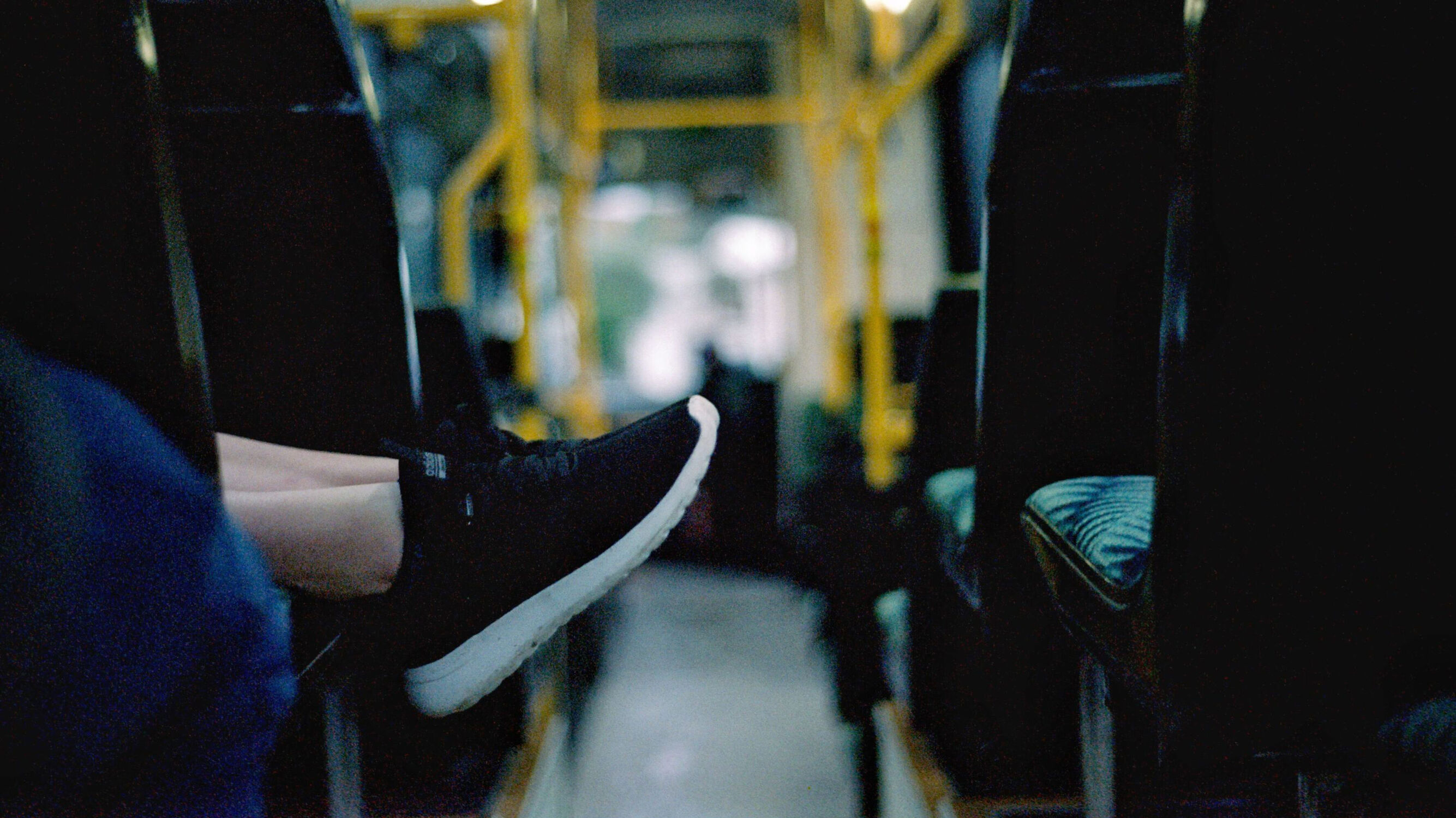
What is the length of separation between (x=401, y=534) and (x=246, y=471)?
205 mm

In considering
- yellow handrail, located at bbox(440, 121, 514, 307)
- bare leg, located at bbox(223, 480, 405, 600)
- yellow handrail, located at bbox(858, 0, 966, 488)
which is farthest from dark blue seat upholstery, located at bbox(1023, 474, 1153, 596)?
yellow handrail, located at bbox(440, 121, 514, 307)

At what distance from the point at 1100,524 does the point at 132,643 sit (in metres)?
0.59

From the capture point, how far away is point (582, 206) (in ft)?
12.2

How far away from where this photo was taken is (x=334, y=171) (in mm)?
863

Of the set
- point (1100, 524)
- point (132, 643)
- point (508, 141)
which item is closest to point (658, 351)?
point (508, 141)

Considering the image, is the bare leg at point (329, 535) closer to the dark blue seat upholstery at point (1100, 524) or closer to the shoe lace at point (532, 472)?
the shoe lace at point (532, 472)

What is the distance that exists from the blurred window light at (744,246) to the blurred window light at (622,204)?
529mm

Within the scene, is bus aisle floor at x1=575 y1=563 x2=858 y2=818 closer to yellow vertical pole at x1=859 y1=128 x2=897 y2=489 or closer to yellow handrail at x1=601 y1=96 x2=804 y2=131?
yellow vertical pole at x1=859 y1=128 x2=897 y2=489

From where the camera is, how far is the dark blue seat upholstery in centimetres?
61

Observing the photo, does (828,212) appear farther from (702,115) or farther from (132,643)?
(132,643)

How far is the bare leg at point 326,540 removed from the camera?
0.70 meters

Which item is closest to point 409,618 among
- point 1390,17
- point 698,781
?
point 1390,17

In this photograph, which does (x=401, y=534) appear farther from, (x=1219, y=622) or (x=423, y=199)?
(x=423, y=199)

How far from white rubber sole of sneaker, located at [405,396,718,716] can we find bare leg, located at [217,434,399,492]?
0.18 m
